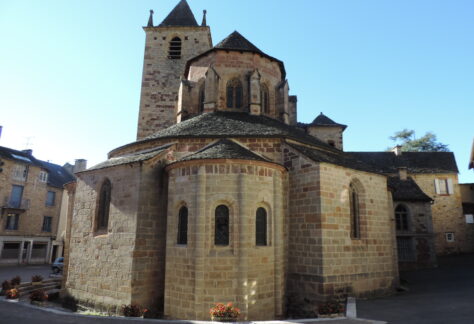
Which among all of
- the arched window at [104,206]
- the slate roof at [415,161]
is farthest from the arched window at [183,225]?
the slate roof at [415,161]

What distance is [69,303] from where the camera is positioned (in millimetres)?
11078

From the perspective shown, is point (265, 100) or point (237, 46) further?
point (265, 100)

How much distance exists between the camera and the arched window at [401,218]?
21797 millimetres

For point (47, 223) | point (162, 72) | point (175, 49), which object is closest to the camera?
point (162, 72)

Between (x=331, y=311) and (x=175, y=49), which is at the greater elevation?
(x=175, y=49)

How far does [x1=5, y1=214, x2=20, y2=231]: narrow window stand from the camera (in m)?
26.2

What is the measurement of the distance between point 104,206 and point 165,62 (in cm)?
1313

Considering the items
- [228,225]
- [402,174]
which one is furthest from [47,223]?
[402,174]

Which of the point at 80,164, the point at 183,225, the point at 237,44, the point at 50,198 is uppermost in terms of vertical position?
the point at 237,44

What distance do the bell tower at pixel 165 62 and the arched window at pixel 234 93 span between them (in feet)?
17.2

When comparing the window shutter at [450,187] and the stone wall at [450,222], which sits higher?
the window shutter at [450,187]

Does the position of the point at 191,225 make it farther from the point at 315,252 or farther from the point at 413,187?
the point at 413,187

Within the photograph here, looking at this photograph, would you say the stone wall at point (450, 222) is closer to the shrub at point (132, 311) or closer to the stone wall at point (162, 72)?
the stone wall at point (162, 72)

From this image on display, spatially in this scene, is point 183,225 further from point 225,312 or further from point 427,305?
point 427,305
